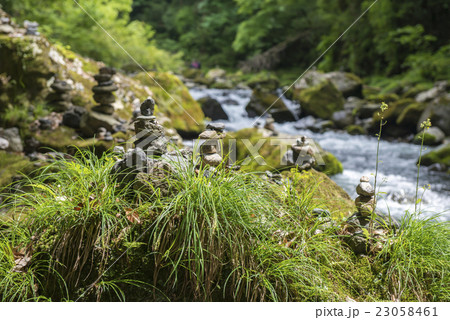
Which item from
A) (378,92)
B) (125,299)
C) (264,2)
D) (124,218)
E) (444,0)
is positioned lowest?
(125,299)

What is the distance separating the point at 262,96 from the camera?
8180 mm

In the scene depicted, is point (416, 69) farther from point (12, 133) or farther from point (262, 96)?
point (12, 133)

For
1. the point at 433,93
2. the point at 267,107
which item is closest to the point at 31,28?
the point at 267,107

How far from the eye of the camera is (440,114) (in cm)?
689

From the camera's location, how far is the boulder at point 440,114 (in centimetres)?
679

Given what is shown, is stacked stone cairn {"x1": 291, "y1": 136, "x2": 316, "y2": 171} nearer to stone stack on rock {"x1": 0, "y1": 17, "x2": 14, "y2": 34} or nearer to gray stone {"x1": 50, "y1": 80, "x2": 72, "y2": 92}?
gray stone {"x1": 50, "y1": 80, "x2": 72, "y2": 92}

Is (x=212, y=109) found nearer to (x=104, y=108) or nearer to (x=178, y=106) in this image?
(x=178, y=106)

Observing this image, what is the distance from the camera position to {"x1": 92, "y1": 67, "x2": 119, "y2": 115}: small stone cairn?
448 cm

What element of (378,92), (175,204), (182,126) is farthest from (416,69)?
(175,204)

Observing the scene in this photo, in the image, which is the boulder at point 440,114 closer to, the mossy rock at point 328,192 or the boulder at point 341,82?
the boulder at point 341,82

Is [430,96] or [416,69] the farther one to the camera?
[416,69]

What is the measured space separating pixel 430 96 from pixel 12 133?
7828 mm

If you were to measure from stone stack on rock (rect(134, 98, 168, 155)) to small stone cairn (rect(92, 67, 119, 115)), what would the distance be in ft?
8.10

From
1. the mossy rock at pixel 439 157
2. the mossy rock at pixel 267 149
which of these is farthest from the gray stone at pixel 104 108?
the mossy rock at pixel 439 157
